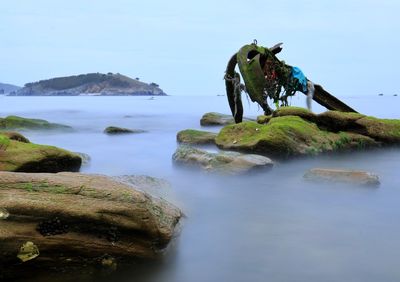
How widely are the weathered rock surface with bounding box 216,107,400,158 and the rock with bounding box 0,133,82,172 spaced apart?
20.1 feet

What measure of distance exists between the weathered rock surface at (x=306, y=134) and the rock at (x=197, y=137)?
3.83 ft

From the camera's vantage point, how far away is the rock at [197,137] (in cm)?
1800

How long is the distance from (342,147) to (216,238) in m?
10.7

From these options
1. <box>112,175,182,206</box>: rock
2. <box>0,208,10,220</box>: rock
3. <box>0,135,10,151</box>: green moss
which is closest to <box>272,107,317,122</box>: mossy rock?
<box>112,175,182,206</box>: rock

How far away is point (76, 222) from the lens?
5375mm

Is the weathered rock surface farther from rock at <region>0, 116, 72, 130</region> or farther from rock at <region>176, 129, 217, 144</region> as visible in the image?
rock at <region>0, 116, 72, 130</region>

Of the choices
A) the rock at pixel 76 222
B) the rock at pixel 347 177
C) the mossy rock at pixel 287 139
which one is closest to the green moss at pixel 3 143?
the rock at pixel 76 222

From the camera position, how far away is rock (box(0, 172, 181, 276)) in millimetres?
5168

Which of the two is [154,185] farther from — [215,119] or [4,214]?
[215,119]

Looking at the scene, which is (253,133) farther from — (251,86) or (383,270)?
(383,270)

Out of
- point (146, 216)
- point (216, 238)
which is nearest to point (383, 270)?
point (216, 238)

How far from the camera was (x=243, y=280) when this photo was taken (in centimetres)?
565

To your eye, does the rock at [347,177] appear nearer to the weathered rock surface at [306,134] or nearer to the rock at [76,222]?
the weathered rock surface at [306,134]

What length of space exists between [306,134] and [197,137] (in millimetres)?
5016
